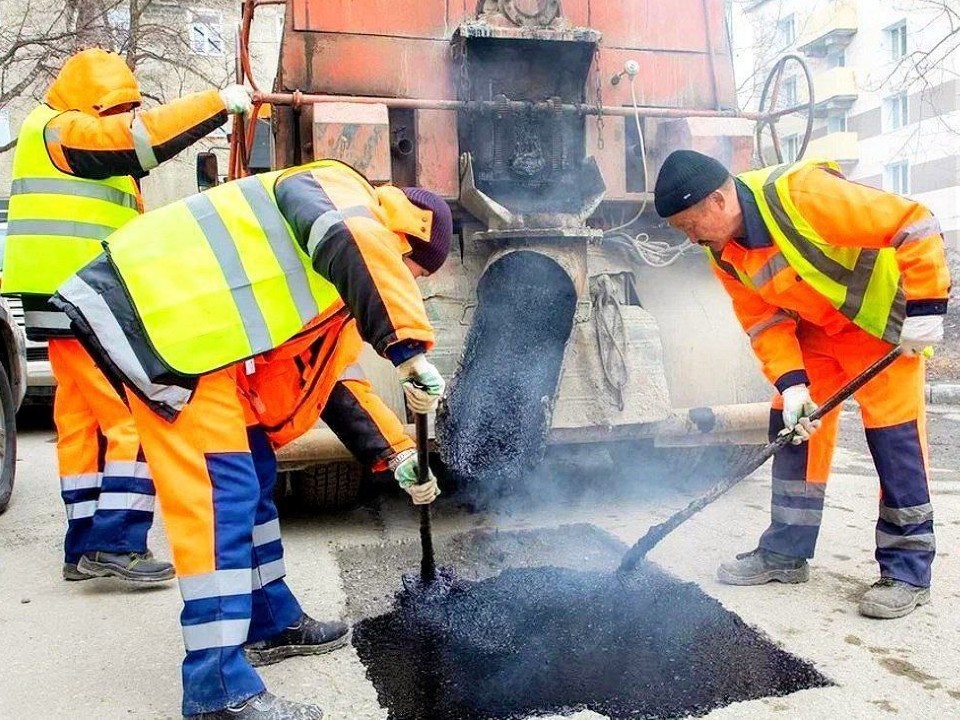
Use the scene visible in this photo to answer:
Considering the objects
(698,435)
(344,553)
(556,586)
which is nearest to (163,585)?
(344,553)

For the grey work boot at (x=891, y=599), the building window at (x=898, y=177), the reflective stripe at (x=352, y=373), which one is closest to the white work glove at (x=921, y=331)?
the grey work boot at (x=891, y=599)

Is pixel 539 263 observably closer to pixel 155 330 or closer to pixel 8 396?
pixel 155 330

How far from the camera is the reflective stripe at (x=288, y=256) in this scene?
6.57 ft

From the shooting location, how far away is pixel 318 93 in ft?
12.5

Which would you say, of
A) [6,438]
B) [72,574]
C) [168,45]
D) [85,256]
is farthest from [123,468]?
[168,45]

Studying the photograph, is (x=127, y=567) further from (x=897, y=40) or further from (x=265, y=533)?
(x=897, y=40)

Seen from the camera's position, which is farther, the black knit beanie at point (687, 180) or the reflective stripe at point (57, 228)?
the reflective stripe at point (57, 228)

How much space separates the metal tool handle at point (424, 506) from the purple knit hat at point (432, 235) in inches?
15.5

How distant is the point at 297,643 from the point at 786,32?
83.9ft

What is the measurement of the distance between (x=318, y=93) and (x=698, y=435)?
7.24 ft

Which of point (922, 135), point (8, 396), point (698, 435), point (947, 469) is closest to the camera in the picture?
point (698, 435)

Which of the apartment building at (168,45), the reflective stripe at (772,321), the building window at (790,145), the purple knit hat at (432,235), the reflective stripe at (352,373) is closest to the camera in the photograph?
the purple knit hat at (432,235)

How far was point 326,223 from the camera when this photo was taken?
189 cm

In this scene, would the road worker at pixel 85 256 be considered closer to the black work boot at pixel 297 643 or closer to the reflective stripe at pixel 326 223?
the black work boot at pixel 297 643
